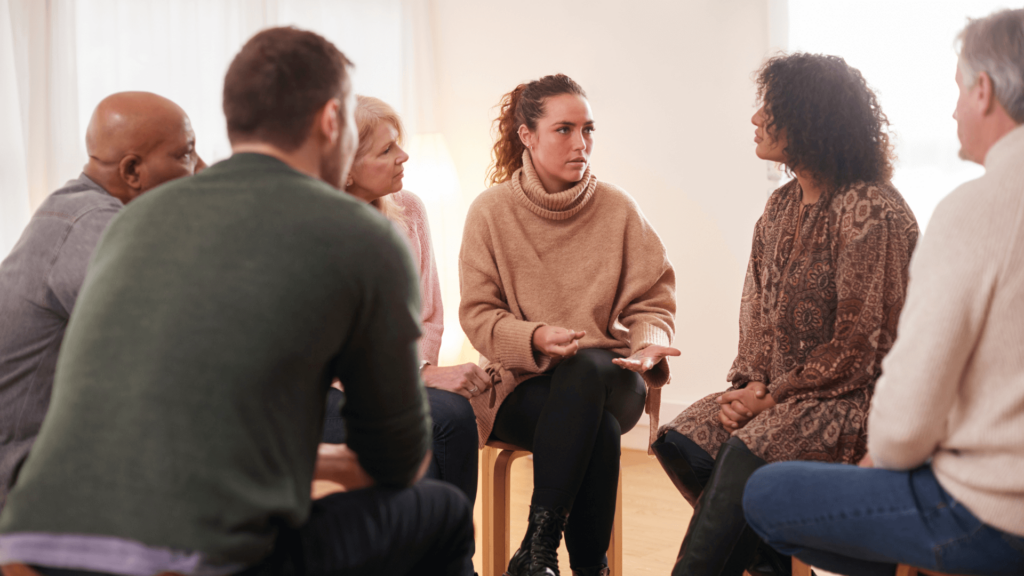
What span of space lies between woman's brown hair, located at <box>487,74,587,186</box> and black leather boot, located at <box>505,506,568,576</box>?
1.06 metres

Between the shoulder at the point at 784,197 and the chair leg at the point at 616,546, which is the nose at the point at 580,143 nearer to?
the shoulder at the point at 784,197

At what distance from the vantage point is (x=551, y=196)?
85.6 inches

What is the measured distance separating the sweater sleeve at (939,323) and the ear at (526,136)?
51.3 inches

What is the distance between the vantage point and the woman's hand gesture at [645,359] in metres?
1.87

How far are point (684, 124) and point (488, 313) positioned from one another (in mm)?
1686

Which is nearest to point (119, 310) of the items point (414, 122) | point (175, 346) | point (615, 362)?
point (175, 346)

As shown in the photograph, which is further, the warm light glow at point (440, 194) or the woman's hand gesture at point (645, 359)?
the warm light glow at point (440, 194)

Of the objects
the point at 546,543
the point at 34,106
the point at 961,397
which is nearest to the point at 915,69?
the point at 961,397

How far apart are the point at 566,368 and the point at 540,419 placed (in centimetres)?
14

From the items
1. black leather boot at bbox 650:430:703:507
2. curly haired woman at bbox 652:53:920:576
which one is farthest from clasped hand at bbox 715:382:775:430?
black leather boot at bbox 650:430:703:507

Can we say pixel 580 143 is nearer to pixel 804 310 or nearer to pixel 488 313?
pixel 488 313

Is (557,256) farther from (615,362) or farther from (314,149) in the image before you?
(314,149)

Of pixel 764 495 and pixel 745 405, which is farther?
pixel 745 405

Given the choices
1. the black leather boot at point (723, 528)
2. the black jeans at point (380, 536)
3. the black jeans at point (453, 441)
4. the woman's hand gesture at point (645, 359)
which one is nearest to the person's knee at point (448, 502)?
the black jeans at point (380, 536)
